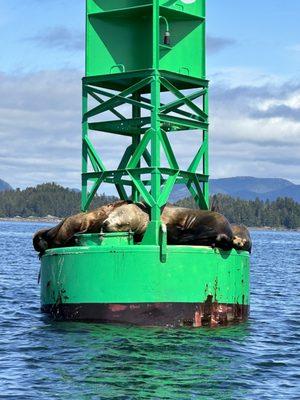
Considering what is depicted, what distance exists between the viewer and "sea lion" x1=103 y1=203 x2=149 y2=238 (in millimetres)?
23844

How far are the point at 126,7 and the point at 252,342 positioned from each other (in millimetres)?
9290

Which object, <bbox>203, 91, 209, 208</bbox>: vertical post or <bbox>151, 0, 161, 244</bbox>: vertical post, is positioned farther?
<bbox>203, 91, 209, 208</bbox>: vertical post

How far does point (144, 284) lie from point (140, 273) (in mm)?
275

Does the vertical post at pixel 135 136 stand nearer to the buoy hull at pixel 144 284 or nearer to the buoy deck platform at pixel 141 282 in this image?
the buoy deck platform at pixel 141 282

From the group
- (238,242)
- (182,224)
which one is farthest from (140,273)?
(238,242)

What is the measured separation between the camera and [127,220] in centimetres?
2403

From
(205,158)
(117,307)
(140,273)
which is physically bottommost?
(117,307)

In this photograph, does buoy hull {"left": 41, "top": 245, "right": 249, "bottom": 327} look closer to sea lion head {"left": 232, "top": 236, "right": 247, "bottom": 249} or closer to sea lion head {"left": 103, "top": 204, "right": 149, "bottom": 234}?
sea lion head {"left": 232, "top": 236, "right": 247, "bottom": 249}

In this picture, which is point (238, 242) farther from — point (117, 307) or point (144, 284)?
point (117, 307)

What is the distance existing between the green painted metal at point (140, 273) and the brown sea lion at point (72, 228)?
1219 mm

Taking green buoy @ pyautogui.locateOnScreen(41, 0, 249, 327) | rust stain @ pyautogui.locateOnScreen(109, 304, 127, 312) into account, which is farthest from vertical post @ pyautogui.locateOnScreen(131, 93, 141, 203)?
rust stain @ pyautogui.locateOnScreen(109, 304, 127, 312)

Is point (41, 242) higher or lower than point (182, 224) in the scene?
lower

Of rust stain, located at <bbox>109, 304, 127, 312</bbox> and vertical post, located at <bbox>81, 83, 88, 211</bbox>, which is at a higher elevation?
vertical post, located at <bbox>81, 83, 88, 211</bbox>

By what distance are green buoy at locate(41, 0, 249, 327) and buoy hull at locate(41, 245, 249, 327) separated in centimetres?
2
